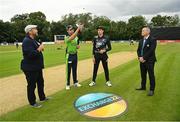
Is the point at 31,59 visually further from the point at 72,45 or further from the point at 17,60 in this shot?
the point at 17,60

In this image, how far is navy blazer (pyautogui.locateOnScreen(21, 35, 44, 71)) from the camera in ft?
22.8

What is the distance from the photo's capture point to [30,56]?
6996 mm

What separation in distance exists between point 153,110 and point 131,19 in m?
112

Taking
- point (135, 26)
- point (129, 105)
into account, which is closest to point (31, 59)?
point (129, 105)

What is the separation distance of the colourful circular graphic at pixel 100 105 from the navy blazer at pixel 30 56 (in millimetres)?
1572

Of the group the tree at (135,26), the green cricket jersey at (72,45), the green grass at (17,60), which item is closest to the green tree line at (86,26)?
the tree at (135,26)

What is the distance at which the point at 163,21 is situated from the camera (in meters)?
124

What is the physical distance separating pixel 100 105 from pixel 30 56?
2.33 metres

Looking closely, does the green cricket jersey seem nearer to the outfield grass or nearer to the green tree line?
the outfield grass

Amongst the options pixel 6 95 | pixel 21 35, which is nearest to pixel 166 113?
pixel 6 95

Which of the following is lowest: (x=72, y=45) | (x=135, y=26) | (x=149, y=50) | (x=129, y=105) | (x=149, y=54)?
(x=129, y=105)

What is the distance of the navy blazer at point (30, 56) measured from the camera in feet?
22.8

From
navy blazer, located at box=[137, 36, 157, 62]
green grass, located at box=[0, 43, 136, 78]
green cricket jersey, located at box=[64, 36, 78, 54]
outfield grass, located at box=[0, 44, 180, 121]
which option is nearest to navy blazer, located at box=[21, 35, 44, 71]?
outfield grass, located at box=[0, 44, 180, 121]

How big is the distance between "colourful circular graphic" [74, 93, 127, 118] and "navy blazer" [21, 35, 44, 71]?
1.57 m
